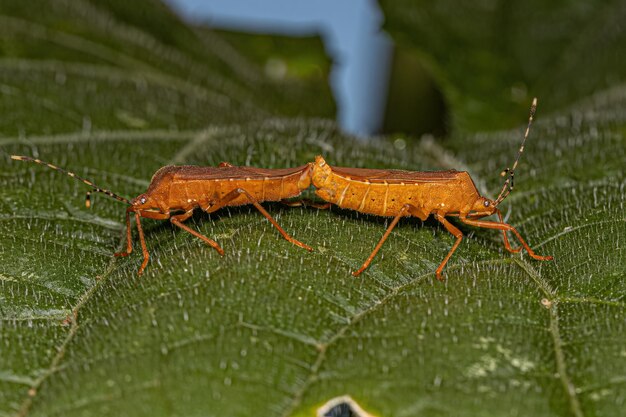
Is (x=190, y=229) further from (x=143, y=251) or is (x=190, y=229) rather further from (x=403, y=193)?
(x=403, y=193)

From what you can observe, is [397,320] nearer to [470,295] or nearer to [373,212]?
[470,295]

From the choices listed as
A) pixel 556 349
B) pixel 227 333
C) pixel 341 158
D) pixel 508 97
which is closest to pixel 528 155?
pixel 341 158

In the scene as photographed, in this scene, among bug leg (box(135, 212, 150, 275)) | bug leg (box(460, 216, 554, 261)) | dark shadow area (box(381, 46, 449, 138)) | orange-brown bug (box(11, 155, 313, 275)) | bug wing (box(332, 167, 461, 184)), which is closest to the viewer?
bug leg (box(135, 212, 150, 275))

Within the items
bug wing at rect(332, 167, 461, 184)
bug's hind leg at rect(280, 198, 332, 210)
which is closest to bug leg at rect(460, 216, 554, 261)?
bug wing at rect(332, 167, 461, 184)

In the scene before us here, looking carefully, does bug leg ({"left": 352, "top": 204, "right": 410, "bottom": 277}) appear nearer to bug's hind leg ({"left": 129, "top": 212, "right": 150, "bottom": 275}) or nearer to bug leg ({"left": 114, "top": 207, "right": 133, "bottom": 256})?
bug's hind leg ({"left": 129, "top": 212, "right": 150, "bottom": 275})

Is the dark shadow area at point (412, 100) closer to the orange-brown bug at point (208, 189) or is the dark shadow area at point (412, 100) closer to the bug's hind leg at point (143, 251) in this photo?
the orange-brown bug at point (208, 189)
